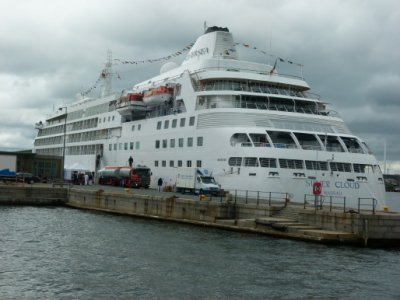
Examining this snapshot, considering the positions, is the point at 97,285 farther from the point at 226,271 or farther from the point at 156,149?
the point at 156,149

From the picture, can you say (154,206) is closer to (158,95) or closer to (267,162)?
(267,162)

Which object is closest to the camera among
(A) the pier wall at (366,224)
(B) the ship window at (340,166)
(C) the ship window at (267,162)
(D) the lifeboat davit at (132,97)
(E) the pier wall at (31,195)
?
(A) the pier wall at (366,224)

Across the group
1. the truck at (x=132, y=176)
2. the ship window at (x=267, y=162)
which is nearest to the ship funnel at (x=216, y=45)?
the truck at (x=132, y=176)

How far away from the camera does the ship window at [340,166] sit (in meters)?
40.6

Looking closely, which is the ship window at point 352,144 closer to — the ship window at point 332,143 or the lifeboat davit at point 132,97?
the ship window at point 332,143

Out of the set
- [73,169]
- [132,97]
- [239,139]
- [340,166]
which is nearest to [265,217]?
[340,166]

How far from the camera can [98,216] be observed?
39.2m

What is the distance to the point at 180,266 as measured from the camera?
21.2m

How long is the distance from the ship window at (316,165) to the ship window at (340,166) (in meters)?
0.56

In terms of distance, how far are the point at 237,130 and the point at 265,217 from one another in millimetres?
12616

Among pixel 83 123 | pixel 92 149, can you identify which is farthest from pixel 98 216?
pixel 83 123

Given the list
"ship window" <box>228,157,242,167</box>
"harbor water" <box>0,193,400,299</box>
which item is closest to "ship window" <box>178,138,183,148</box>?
"ship window" <box>228,157,242,167</box>

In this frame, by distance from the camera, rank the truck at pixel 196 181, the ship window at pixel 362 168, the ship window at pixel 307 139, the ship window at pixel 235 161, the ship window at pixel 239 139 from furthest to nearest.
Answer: the ship window at pixel 307 139 < the truck at pixel 196 181 < the ship window at pixel 239 139 < the ship window at pixel 362 168 < the ship window at pixel 235 161

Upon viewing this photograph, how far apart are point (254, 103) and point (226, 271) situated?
27682mm
